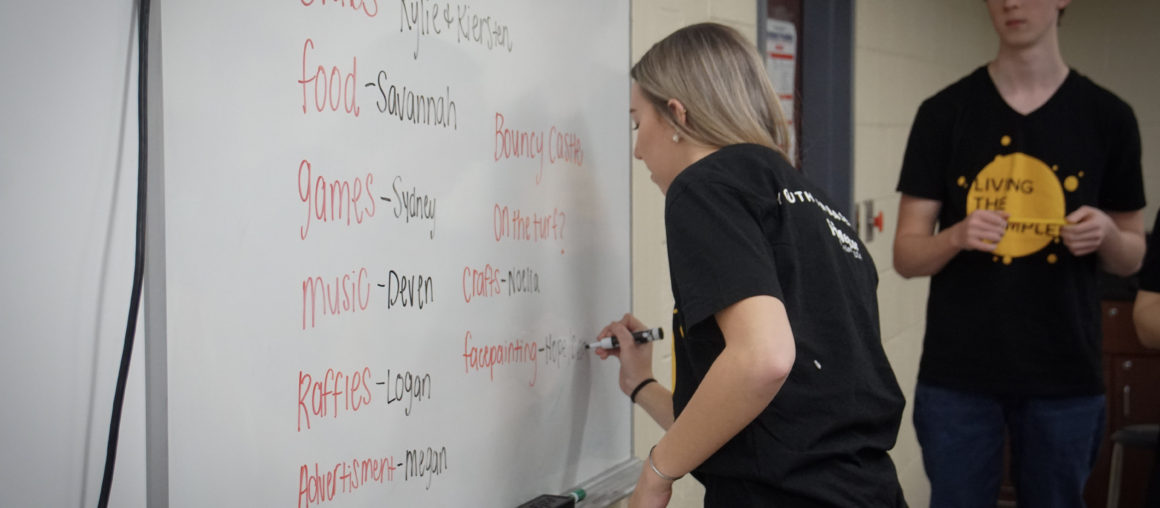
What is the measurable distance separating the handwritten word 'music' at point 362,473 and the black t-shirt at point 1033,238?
116cm

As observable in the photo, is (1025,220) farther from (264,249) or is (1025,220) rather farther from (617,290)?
(264,249)

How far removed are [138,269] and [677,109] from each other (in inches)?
26.7

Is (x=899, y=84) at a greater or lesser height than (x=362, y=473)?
greater

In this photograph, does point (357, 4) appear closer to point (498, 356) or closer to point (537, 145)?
point (537, 145)

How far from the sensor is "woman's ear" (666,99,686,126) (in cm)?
122

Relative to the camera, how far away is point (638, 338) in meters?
1.48

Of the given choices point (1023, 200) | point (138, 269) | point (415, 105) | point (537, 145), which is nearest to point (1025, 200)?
point (1023, 200)

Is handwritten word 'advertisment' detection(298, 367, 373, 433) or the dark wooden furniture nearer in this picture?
handwritten word 'advertisment' detection(298, 367, 373, 433)

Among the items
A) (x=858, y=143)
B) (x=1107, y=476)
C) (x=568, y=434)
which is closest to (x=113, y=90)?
(x=568, y=434)

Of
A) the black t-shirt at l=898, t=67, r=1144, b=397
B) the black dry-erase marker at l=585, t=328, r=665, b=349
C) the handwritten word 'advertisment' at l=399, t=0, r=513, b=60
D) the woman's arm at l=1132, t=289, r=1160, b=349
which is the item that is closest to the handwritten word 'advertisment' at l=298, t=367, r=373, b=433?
the handwritten word 'advertisment' at l=399, t=0, r=513, b=60

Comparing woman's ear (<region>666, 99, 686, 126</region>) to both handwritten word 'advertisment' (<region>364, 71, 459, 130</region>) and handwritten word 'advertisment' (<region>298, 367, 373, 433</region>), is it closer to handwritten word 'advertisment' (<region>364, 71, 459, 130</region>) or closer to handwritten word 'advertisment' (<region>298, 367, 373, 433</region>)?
handwritten word 'advertisment' (<region>364, 71, 459, 130</region>)

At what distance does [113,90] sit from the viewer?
2.79 ft

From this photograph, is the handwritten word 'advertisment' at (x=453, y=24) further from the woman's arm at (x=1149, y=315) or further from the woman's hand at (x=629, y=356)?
the woman's arm at (x=1149, y=315)

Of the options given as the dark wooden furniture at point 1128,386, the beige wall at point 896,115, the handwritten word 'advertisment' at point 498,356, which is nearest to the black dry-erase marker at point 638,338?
the handwritten word 'advertisment' at point 498,356
